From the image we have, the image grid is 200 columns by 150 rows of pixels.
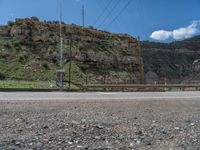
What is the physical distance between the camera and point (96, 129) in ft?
29.8

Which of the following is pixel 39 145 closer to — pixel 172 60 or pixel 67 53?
pixel 67 53

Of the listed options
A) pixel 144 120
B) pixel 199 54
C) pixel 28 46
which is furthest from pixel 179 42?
pixel 144 120

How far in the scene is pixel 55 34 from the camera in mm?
62281

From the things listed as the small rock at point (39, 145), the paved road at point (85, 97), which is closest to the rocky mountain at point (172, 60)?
the paved road at point (85, 97)

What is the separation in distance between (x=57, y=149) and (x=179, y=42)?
371ft

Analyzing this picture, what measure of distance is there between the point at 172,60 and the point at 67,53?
4623cm

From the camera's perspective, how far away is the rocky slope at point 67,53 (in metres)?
52.3

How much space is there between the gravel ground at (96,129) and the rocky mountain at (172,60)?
70.7 metres

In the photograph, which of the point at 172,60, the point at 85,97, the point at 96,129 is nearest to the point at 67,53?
the point at 85,97

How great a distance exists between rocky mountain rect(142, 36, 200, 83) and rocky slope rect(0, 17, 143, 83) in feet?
57.9

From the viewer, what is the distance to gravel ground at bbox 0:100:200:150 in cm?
756

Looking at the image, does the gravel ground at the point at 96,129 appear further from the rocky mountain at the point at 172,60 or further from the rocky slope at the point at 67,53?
the rocky mountain at the point at 172,60

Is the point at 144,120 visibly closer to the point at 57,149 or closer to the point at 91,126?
the point at 91,126

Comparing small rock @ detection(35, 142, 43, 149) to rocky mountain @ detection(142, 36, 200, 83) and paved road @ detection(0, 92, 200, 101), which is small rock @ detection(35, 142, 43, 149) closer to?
paved road @ detection(0, 92, 200, 101)
